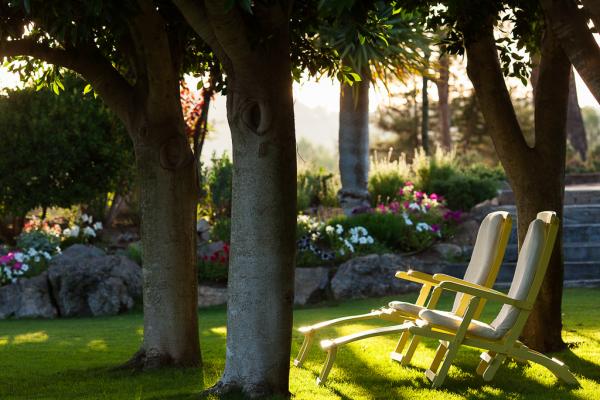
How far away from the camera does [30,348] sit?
30.0ft

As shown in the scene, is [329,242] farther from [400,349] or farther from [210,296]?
[400,349]

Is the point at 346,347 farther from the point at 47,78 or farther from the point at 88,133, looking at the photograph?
the point at 88,133

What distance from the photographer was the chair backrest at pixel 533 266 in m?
6.04

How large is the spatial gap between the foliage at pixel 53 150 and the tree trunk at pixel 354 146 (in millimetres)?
4222

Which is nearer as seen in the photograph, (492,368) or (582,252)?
(492,368)

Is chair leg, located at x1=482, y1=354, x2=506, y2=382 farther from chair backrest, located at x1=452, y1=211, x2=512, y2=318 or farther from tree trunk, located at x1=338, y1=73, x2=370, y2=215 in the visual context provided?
tree trunk, located at x1=338, y1=73, x2=370, y2=215

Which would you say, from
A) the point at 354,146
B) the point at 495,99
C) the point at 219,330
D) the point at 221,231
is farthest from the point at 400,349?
the point at 354,146

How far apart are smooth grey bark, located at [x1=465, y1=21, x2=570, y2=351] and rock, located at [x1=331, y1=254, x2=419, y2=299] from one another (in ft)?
18.3

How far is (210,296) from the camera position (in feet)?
43.5

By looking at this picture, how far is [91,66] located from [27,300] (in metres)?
6.53

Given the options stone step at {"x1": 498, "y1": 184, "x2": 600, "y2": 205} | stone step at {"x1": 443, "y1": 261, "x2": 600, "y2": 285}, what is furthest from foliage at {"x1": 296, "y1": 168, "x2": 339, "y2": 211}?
stone step at {"x1": 443, "y1": 261, "x2": 600, "y2": 285}

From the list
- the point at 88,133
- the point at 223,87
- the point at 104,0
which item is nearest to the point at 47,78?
the point at 223,87

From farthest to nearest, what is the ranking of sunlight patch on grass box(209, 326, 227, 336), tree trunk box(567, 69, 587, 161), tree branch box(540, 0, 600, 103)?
tree trunk box(567, 69, 587, 161) → sunlight patch on grass box(209, 326, 227, 336) → tree branch box(540, 0, 600, 103)

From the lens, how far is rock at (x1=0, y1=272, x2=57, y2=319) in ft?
41.8
